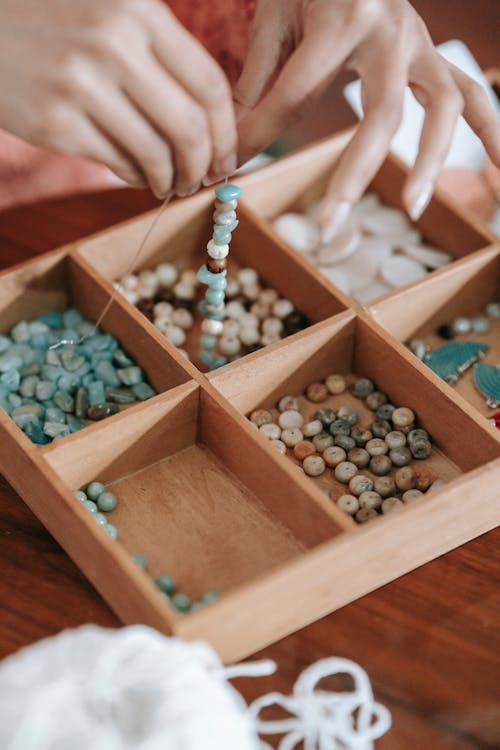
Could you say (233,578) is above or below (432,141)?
below

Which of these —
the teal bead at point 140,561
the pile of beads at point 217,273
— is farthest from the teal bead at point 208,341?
the teal bead at point 140,561

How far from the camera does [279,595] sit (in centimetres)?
97

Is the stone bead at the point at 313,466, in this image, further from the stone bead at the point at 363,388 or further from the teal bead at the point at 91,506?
the teal bead at the point at 91,506

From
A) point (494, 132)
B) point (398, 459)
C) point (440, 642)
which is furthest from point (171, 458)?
point (494, 132)

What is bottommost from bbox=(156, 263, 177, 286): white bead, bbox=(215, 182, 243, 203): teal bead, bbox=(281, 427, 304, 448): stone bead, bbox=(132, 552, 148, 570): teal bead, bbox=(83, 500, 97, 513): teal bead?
bbox=(83, 500, 97, 513): teal bead

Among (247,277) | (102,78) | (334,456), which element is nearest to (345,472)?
(334,456)

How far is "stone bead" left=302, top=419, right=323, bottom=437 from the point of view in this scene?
1.24m

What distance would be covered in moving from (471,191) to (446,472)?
54 cm

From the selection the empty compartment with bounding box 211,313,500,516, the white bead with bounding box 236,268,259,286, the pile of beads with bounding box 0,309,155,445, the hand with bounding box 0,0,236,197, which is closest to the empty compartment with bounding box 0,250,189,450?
the pile of beads with bounding box 0,309,155,445

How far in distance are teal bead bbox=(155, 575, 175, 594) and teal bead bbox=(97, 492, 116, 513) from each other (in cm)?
12

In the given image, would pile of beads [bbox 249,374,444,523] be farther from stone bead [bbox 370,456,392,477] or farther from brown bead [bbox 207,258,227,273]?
brown bead [bbox 207,258,227,273]

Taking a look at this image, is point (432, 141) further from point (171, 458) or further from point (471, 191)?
point (471, 191)

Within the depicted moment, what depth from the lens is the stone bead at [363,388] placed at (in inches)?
50.2

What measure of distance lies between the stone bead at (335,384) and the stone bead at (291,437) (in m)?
0.08
